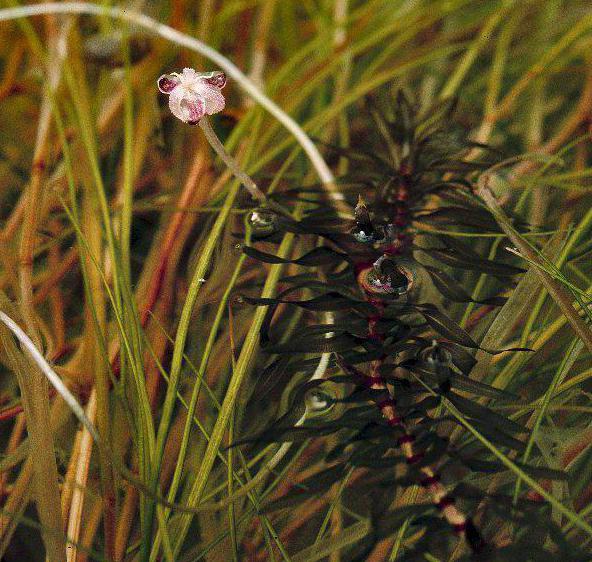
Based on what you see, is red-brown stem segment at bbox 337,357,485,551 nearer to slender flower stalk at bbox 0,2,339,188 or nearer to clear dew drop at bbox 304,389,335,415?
clear dew drop at bbox 304,389,335,415

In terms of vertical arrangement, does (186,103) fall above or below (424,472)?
above

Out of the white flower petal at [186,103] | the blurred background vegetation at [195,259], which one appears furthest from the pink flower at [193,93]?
the blurred background vegetation at [195,259]

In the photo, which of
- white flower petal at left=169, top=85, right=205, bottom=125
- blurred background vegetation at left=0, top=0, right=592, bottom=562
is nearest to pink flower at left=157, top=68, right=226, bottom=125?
white flower petal at left=169, top=85, right=205, bottom=125

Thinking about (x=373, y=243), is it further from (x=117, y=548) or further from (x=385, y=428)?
(x=117, y=548)

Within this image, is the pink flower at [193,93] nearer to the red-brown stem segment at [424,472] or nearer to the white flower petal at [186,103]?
the white flower petal at [186,103]

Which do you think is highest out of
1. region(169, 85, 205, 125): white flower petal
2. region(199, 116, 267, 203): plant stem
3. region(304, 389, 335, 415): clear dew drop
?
region(169, 85, 205, 125): white flower petal

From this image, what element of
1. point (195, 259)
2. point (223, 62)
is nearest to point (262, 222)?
point (195, 259)

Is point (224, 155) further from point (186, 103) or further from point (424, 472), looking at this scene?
point (424, 472)
